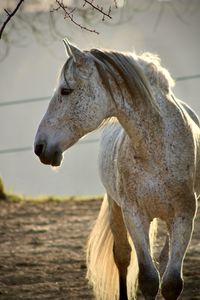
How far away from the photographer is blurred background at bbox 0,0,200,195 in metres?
14.4

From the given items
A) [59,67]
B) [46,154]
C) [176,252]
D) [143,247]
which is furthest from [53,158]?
[59,67]

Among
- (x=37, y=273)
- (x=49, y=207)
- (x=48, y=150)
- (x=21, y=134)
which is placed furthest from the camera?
(x=21, y=134)

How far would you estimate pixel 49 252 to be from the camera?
29.6ft

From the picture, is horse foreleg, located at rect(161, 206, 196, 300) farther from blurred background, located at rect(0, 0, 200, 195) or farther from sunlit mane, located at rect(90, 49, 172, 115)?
blurred background, located at rect(0, 0, 200, 195)

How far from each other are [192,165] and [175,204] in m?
0.28

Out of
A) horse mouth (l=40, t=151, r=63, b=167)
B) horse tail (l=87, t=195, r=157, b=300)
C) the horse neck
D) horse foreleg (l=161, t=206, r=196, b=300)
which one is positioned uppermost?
the horse neck

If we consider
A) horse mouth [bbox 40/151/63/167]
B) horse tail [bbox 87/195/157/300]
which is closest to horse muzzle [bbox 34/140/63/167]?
horse mouth [bbox 40/151/63/167]

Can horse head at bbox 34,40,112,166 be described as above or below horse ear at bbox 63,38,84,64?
below

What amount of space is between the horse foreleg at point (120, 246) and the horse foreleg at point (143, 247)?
97 cm

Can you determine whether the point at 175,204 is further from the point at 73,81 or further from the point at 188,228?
the point at 73,81

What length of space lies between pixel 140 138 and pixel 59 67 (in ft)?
36.3

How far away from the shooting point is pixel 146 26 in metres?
17.0

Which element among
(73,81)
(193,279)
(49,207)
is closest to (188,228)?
(73,81)

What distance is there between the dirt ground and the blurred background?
164 centimetres
